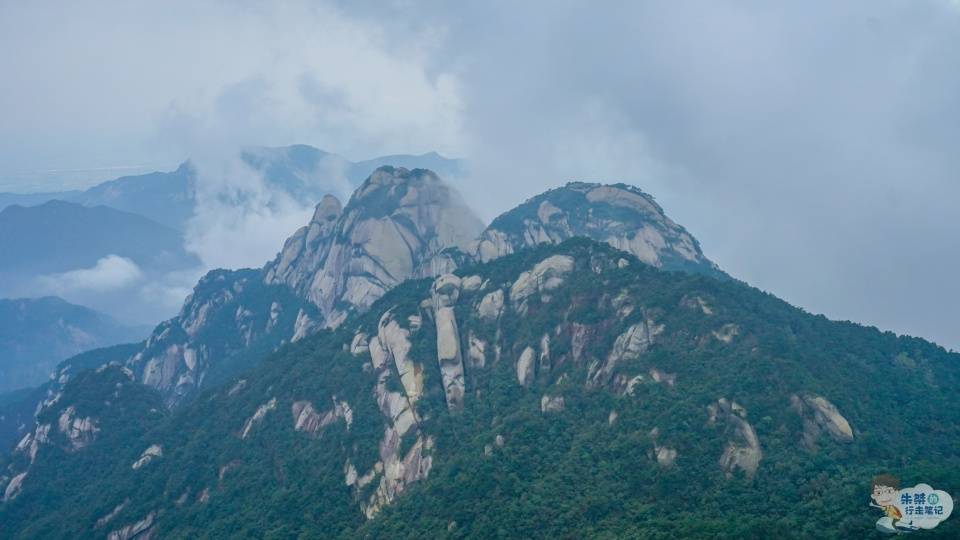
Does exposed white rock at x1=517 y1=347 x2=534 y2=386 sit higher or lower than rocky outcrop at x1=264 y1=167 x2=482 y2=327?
lower

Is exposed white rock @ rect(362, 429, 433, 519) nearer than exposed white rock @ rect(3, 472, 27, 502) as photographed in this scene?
Yes

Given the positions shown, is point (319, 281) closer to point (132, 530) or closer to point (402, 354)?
point (402, 354)

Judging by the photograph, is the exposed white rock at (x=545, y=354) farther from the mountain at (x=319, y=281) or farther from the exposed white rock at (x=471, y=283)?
the mountain at (x=319, y=281)

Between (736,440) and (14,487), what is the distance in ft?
404

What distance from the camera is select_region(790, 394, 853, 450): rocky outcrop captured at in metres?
76.3

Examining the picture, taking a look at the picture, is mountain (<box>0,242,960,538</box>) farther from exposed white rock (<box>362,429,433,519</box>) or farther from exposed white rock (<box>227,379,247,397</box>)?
exposed white rock (<box>227,379,247,397</box>)

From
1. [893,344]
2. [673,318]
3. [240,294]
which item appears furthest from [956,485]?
[240,294]

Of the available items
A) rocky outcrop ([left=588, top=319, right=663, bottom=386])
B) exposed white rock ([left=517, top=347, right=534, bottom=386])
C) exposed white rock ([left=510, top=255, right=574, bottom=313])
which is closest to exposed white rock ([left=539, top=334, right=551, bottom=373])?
exposed white rock ([left=517, top=347, right=534, bottom=386])

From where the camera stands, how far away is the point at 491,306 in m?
118

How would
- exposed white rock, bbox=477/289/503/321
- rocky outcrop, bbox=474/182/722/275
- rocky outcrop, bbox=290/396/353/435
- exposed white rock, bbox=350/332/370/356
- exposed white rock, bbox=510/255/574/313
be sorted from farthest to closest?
1. rocky outcrop, bbox=474/182/722/275
2. exposed white rock, bbox=350/332/370/356
3. exposed white rock, bbox=477/289/503/321
4. exposed white rock, bbox=510/255/574/313
5. rocky outcrop, bbox=290/396/353/435

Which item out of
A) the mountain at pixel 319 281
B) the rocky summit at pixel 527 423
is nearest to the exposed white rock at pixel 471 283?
the rocky summit at pixel 527 423

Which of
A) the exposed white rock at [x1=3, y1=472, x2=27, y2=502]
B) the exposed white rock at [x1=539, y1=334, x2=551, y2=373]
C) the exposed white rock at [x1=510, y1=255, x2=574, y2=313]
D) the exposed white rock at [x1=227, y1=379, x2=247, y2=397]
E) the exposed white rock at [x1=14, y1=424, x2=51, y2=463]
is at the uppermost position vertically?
the exposed white rock at [x1=510, y1=255, x2=574, y2=313]

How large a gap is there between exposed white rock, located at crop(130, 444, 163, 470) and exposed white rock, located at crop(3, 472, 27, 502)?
24.1 metres

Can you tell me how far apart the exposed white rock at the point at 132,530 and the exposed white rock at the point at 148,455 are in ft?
56.9
